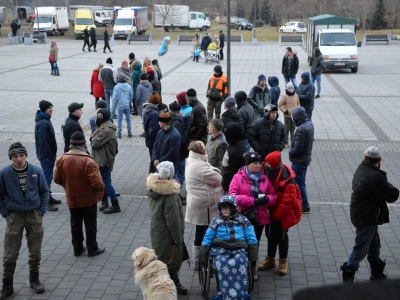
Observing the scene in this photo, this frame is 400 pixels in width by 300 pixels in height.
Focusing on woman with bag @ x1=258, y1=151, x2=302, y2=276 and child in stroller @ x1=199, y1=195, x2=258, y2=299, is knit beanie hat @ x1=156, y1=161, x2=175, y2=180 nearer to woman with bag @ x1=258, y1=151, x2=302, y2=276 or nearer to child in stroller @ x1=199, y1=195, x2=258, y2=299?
child in stroller @ x1=199, y1=195, x2=258, y2=299

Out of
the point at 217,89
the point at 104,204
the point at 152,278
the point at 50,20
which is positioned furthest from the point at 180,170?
the point at 50,20

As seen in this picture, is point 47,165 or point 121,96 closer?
point 47,165

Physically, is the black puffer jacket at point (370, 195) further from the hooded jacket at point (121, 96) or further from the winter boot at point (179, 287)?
the hooded jacket at point (121, 96)

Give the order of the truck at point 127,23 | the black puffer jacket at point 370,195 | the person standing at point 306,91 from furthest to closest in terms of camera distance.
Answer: the truck at point 127,23
the person standing at point 306,91
the black puffer jacket at point 370,195

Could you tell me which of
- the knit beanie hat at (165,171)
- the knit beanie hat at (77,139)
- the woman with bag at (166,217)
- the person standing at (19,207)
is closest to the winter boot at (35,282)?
the person standing at (19,207)

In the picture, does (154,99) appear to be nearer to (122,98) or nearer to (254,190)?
(122,98)

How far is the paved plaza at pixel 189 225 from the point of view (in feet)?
→ 22.1

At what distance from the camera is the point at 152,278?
5375 mm

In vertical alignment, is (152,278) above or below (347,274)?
above

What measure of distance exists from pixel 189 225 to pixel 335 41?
2084 centimetres

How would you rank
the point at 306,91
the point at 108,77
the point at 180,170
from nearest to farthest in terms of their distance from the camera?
the point at 180,170
the point at 306,91
the point at 108,77

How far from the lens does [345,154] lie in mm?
12344

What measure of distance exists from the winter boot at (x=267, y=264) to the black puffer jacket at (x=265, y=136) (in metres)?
2.11

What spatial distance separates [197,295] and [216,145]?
2.38m
